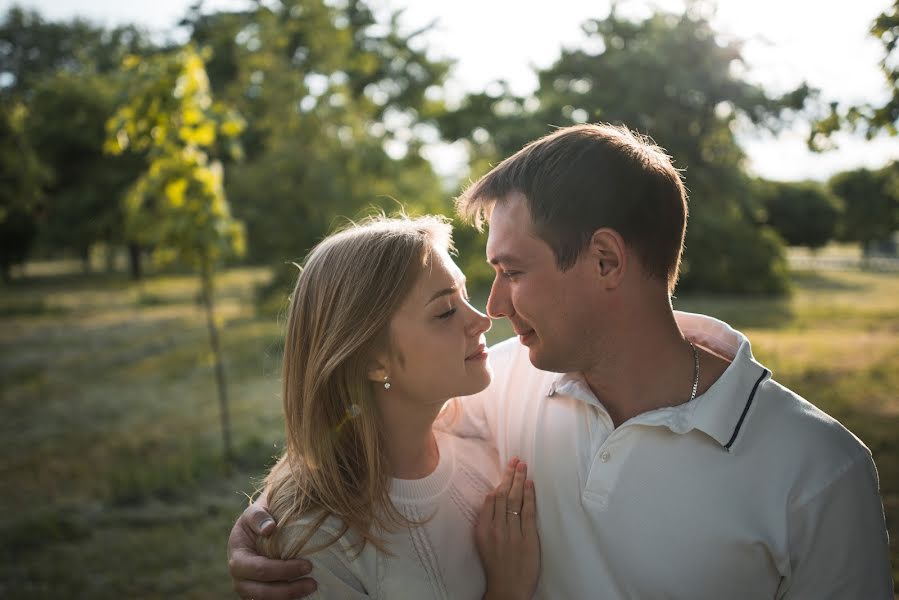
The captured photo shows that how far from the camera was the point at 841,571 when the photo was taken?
1.81 m

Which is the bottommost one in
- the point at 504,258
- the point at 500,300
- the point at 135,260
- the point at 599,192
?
the point at 135,260

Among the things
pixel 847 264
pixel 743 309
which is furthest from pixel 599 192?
pixel 847 264

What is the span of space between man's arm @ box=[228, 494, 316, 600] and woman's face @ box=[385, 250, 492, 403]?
0.59m

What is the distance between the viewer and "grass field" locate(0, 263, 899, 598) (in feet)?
17.9

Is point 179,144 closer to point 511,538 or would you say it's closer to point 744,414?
point 511,538

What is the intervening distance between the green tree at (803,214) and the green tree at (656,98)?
27561 mm

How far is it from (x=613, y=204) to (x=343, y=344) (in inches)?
36.1

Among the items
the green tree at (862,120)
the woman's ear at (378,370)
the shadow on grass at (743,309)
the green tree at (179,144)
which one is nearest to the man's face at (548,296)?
the woman's ear at (378,370)

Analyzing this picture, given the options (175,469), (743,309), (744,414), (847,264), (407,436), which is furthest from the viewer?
(847,264)

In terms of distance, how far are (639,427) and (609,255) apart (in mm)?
517

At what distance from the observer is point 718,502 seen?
1904 millimetres

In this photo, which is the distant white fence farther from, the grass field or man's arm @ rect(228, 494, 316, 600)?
man's arm @ rect(228, 494, 316, 600)

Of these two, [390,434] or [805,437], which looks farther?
[390,434]

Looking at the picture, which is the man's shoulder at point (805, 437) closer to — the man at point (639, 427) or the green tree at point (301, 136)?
the man at point (639, 427)
